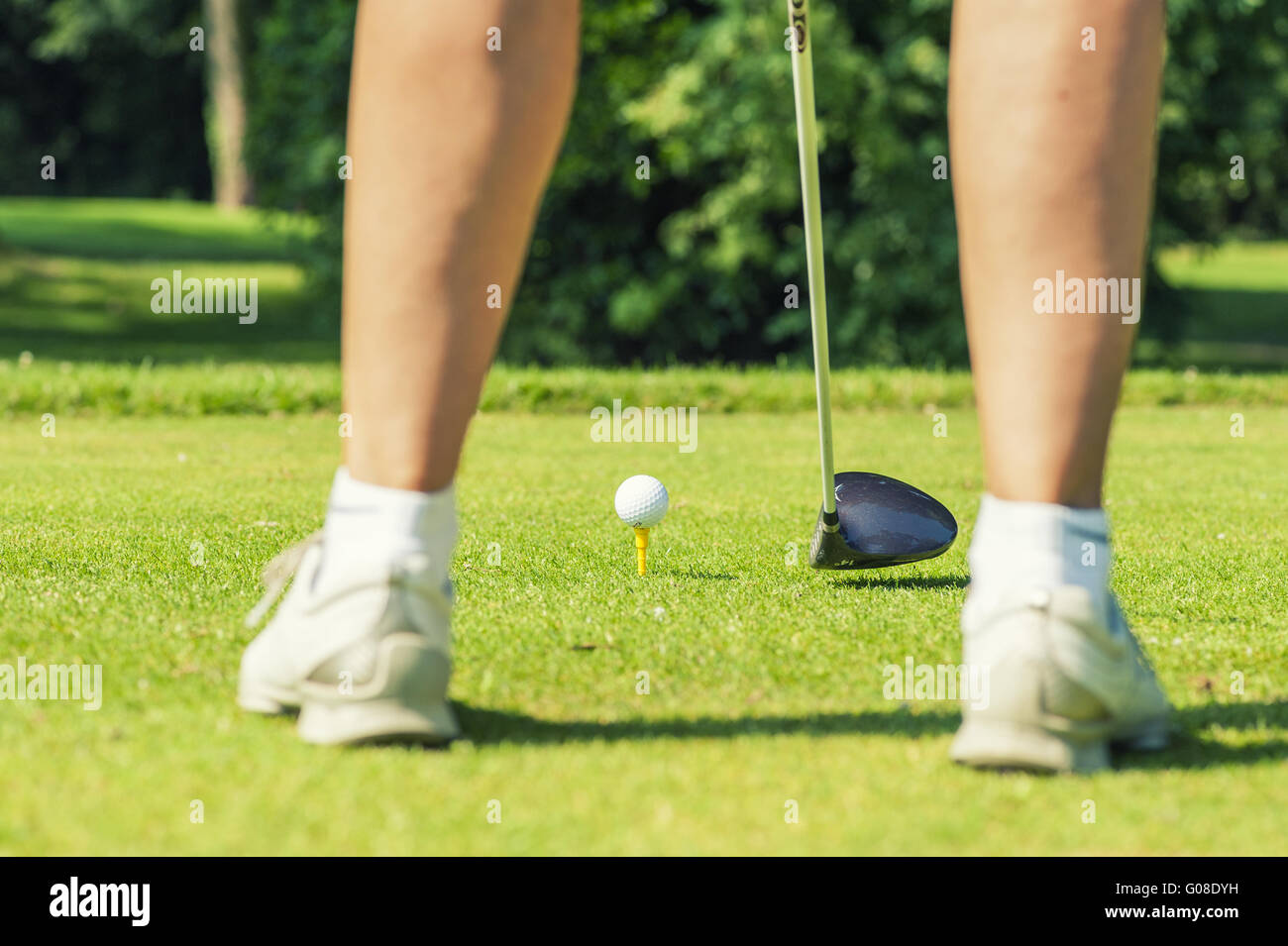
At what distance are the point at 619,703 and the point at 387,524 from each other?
1.82ft

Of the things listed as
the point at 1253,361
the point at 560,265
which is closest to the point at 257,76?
the point at 560,265

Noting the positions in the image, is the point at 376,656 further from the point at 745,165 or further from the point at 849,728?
the point at 745,165

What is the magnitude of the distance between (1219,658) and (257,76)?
16.4 meters

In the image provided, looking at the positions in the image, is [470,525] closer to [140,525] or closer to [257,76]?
[140,525]

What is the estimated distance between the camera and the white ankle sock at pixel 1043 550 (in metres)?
2.12

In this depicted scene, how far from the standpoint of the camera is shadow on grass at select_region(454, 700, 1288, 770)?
221 cm

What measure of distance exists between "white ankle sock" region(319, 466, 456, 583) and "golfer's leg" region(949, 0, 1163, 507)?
0.82 metres

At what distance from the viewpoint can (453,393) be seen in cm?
216

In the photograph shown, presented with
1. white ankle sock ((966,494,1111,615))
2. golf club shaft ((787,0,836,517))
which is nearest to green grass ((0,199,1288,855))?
white ankle sock ((966,494,1111,615))

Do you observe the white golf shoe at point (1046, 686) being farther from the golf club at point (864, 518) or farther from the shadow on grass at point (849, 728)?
the golf club at point (864, 518)

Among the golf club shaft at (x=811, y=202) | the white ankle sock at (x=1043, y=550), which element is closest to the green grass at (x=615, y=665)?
the white ankle sock at (x=1043, y=550)

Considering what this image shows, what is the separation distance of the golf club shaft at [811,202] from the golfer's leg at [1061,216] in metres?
0.47

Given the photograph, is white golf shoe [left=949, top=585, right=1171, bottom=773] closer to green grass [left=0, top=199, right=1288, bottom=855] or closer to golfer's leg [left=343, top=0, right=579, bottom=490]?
green grass [left=0, top=199, right=1288, bottom=855]
